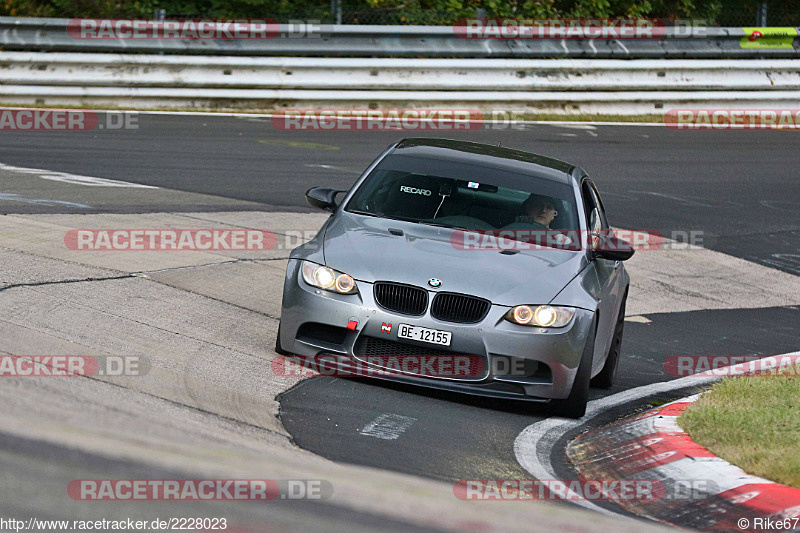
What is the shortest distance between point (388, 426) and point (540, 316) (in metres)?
1.27

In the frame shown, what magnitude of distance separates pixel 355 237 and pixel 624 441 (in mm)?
2244

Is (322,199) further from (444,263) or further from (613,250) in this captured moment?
(613,250)

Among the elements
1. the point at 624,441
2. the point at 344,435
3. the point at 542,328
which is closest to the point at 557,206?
the point at 542,328

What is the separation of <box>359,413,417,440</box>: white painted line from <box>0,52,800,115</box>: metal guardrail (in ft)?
46.1

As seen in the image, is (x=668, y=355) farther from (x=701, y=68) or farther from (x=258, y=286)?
(x=701, y=68)

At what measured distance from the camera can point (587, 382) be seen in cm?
732

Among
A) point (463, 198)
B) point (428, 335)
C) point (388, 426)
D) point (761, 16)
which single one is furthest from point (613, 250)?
point (761, 16)

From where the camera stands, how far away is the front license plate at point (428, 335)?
702 cm

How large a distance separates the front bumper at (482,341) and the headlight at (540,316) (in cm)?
3

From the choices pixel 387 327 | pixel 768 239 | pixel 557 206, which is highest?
pixel 557 206

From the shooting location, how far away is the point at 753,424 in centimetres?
661

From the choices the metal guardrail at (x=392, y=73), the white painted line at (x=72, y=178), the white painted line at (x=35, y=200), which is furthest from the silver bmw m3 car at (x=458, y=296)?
the metal guardrail at (x=392, y=73)

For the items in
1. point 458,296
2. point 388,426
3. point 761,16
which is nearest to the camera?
point 388,426

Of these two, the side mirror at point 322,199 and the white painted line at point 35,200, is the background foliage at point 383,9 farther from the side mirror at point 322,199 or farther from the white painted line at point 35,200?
the side mirror at point 322,199
